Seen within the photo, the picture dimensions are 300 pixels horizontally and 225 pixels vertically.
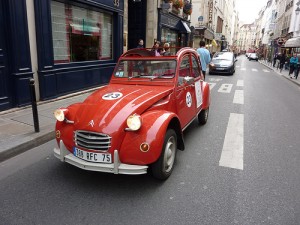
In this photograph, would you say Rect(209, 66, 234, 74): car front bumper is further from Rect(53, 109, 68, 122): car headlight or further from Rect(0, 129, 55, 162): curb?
Rect(53, 109, 68, 122): car headlight

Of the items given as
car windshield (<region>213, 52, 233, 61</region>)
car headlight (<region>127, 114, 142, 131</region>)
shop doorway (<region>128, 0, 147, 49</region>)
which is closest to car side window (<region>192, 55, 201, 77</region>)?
car headlight (<region>127, 114, 142, 131</region>)

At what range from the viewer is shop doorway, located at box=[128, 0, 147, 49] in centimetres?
1440

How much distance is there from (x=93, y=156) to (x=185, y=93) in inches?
83.2

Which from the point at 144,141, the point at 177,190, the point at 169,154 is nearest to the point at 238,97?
the point at 169,154

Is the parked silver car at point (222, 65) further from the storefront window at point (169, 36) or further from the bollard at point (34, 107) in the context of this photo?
the bollard at point (34, 107)

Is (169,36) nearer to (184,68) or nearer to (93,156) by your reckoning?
(184,68)

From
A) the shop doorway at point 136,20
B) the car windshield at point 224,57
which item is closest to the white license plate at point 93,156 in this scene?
the shop doorway at point 136,20

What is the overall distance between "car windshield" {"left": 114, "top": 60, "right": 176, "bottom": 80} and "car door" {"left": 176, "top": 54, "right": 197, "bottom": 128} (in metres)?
0.19

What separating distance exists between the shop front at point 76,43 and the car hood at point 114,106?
3929mm

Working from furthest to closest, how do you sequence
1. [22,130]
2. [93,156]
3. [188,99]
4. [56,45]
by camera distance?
[56,45], [22,130], [188,99], [93,156]

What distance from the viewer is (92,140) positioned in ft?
10.2

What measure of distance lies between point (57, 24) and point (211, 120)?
5.52 meters

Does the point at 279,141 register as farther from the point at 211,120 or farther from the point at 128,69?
the point at 128,69

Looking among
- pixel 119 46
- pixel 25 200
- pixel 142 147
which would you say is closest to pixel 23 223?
pixel 25 200
